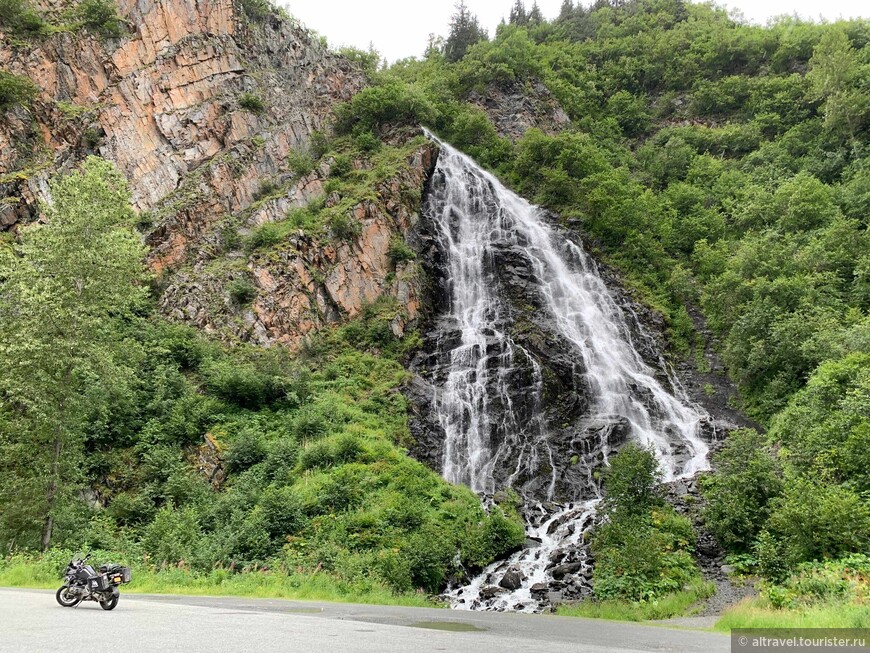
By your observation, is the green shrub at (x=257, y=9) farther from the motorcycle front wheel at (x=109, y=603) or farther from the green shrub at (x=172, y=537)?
the motorcycle front wheel at (x=109, y=603)

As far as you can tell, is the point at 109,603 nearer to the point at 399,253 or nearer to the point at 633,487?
the point at 633,487

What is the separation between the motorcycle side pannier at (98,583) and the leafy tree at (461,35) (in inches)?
2472

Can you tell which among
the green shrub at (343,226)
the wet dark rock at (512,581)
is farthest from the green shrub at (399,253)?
the wet dark rock at (512,581)

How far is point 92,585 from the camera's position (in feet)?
25.6

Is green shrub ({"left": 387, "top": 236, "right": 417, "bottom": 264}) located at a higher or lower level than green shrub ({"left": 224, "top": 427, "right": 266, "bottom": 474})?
higher

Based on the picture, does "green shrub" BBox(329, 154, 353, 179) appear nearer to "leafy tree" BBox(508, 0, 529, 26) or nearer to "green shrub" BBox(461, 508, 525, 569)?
"green shrub" BBox(461, 508, 525, 569)

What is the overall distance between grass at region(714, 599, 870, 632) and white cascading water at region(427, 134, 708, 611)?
20.3ft

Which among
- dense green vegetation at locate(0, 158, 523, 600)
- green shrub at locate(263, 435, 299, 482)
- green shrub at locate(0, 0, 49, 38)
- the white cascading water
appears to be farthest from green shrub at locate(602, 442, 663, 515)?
green shrub at locate(0, 0, 49, 38)

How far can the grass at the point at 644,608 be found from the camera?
34.7 feet

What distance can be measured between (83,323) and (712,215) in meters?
38.3

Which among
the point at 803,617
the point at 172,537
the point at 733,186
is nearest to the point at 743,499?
the point at 803,617

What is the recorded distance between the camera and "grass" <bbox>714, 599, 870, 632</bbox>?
6457 mm

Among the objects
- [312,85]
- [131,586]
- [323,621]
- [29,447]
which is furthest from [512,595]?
[312,85]

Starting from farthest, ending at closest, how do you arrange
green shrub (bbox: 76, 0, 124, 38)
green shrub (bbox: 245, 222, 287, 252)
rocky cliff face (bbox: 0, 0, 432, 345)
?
green shrub (bbox: 76, 0, 124, 38), green shrub (bbox: 245, 222, 287, 252), rocky cliff face (bbox: 0, 0, 432, 345)
